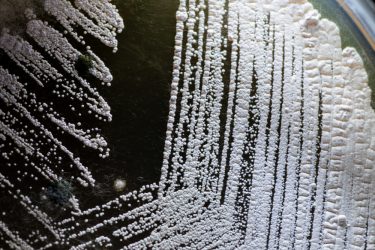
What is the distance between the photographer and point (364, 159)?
0.61 meters

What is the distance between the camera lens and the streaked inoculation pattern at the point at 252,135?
1.95 ft

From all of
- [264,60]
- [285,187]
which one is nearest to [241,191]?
[285,187]

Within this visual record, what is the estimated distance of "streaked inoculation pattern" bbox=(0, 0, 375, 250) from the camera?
23.4 inches

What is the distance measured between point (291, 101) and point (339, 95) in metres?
0.06

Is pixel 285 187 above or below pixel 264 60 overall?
below

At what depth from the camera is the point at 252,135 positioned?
24.0 inches

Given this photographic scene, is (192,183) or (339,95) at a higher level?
(339,95)

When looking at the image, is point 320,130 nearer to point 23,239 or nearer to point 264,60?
point 264,60

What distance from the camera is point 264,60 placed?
A: 0.61 metres

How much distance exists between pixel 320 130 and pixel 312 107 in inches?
1.1

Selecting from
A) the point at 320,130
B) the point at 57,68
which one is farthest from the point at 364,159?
the point at 57,68

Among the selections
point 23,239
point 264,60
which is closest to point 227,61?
point 264,60

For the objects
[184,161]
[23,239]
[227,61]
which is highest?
[227,61]

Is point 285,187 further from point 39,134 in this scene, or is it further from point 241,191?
point 39,134
